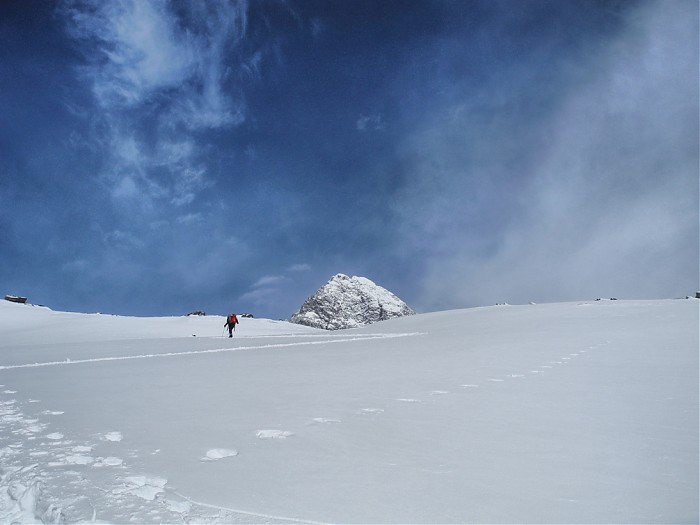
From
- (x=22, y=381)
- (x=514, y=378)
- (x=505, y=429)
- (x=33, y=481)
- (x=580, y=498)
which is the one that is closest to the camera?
(x=580, y=498)

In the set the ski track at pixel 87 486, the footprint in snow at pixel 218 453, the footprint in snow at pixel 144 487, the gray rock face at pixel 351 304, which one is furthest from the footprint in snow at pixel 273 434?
the gray rock face at pixel 351 304

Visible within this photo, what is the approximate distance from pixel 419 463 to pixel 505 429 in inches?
42.9

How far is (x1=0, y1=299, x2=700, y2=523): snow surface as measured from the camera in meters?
2.10

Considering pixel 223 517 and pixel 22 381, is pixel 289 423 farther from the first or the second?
pixel 22 381

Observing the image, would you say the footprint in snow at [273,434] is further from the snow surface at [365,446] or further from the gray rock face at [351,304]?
the gray rock face at [351,304]

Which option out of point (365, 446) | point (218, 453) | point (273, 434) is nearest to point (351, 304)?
point (273, 434)

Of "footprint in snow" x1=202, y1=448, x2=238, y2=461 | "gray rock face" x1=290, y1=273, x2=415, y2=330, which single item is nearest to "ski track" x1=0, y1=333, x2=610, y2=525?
"footprint in snow" x1=202, y1=448, x2=238, y2=461

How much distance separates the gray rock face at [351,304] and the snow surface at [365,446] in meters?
104

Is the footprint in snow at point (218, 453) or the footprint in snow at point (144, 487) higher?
the footprint in snow at point (218, 453)

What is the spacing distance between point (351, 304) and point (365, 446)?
119 metres

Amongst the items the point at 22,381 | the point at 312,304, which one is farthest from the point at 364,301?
the point at 22,381

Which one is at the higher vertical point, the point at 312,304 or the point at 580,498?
the point at 312,304

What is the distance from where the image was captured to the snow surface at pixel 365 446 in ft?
6.88

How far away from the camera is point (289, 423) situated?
3.75 meters
